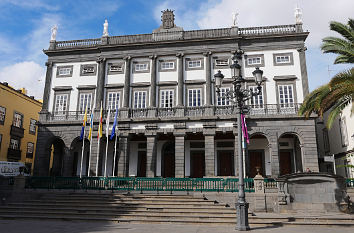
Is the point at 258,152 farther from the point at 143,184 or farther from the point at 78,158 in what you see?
the point at 78,158

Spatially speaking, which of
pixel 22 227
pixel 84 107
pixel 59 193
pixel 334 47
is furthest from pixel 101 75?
pixel 334 47

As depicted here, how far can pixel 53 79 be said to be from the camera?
88.1ft

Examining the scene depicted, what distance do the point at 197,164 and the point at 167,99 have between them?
602 cm

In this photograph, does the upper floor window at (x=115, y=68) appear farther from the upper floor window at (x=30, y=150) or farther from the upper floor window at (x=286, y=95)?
the upper floor window at (x=30, y=150)

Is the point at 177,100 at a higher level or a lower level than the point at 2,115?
lower

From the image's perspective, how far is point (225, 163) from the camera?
25188mm

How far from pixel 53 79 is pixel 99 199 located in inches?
561

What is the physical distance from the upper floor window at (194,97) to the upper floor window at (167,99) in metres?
1.47

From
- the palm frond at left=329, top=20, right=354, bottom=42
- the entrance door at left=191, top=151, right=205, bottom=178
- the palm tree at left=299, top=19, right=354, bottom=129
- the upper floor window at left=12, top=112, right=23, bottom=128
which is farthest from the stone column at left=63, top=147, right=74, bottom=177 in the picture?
the palm frond at left=329, top=20, right=354, bottom=42

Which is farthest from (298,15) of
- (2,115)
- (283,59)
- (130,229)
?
(2,115)

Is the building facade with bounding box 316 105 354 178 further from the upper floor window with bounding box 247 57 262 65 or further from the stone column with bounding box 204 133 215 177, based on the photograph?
the upper floor window with bounding box 247 57 262 65

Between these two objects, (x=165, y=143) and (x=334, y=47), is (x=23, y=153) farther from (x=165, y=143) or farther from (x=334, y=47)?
(x=334, y=47)

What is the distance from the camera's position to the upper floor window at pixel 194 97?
24.2 meters

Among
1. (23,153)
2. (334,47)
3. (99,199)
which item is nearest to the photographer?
(334,47)
